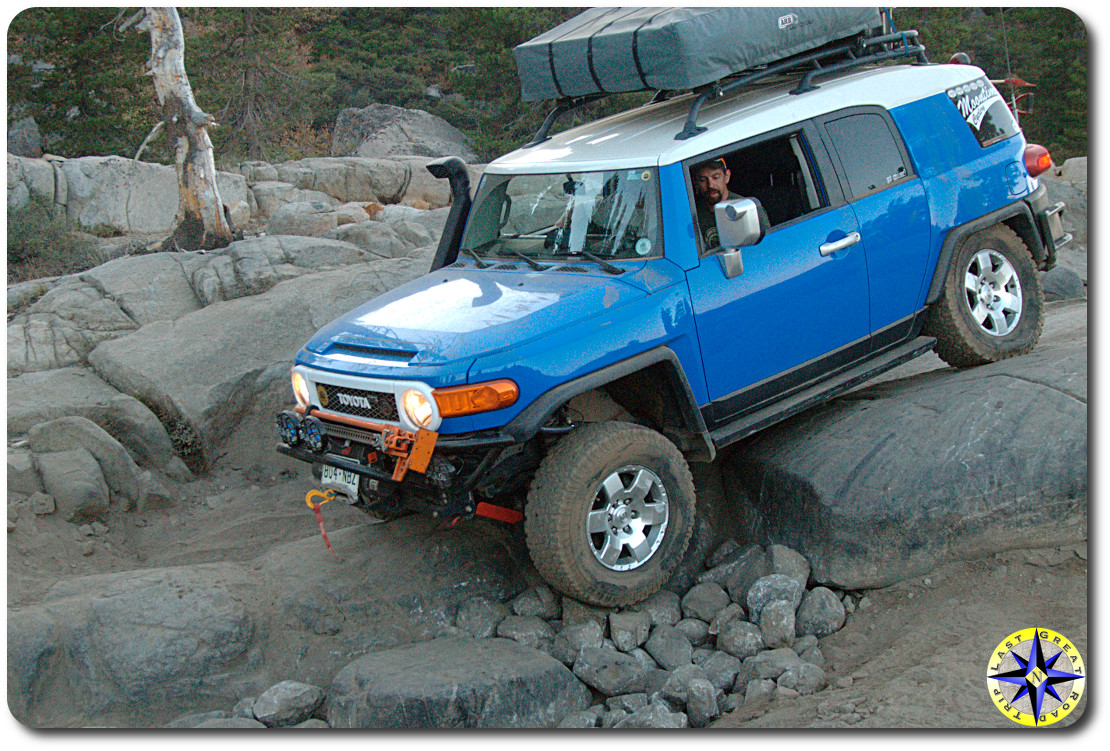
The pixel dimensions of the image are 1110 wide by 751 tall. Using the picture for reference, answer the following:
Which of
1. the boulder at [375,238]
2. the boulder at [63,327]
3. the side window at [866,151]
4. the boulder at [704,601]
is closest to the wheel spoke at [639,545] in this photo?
the boulder at [704,601]

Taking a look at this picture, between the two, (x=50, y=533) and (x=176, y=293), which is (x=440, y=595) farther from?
(x=176, y=293)

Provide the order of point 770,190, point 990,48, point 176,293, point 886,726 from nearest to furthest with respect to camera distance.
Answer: point 886,726, point 770,190, point 176,293, point 990,48

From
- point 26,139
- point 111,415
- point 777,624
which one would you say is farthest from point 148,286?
point 26,139

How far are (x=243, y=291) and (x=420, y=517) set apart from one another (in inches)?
204

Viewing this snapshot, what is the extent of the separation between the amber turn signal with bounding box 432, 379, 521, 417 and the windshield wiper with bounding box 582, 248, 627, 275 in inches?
37.4

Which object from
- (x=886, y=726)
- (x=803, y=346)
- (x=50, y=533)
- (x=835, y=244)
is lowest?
(x=886, y=726)

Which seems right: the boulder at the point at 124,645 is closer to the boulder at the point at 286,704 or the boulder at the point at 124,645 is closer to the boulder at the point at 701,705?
the boulder at the point at 286,704

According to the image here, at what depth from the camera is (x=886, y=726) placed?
3750 mm

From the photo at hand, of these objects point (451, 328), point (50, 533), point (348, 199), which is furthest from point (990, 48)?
point (50, 533)

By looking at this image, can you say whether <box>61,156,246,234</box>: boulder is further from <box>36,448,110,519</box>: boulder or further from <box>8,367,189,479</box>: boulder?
<box>36,448,110,519</box>: boulder

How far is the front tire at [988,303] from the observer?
582 centimetres

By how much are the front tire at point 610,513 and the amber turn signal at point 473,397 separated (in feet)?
1.44

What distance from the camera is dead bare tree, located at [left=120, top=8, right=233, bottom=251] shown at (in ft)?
47.9

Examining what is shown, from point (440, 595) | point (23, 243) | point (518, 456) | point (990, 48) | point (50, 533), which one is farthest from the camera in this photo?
point (990, 48)
